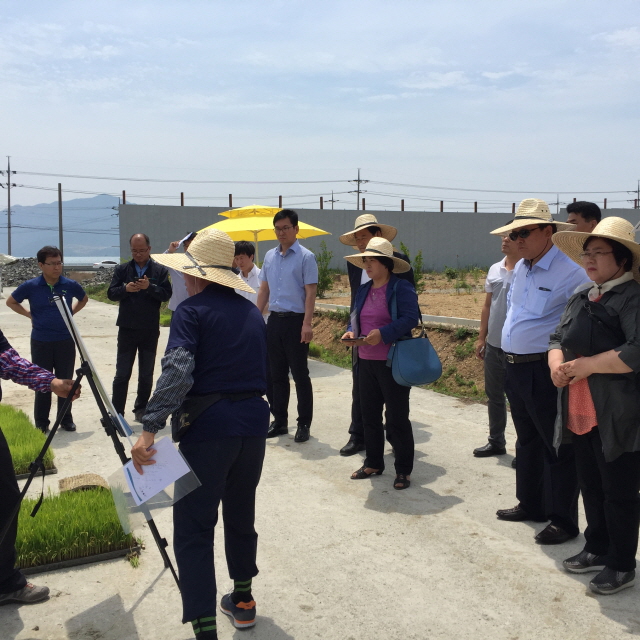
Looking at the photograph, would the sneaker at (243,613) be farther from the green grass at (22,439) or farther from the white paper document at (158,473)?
the green grass at (22,439)

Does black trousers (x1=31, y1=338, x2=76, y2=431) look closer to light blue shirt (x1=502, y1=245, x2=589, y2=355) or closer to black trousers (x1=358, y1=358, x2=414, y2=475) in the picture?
black trousers (x1=358, y1=358, x2=414, y2=475)

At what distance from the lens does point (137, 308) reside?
7.36 metres

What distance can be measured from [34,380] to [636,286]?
313cm

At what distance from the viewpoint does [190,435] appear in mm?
3143

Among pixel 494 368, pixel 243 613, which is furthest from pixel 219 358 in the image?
pixel 494 368

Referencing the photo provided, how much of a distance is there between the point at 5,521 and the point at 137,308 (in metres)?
3.95

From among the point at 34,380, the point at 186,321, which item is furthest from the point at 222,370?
the point at 34,380

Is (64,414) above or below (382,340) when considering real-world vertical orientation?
below

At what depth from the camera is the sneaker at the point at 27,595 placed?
3.58m

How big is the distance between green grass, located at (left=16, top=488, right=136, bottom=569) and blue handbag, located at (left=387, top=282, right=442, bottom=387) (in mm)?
2094

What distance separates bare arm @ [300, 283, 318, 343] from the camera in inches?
260

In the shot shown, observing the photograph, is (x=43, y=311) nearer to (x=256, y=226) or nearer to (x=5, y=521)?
(x=5, y=521)

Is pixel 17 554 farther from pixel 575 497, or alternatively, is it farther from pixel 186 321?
pixel 575 497

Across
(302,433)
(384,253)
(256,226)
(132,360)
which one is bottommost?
(302,433)
